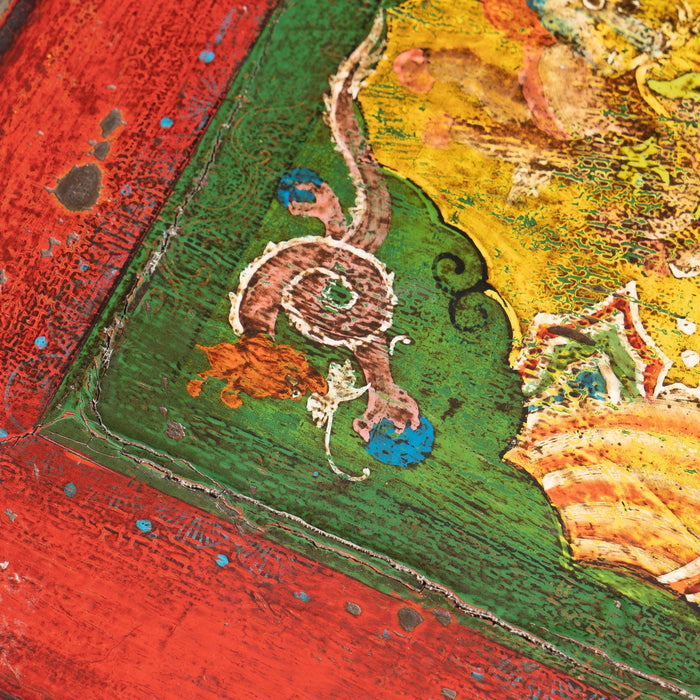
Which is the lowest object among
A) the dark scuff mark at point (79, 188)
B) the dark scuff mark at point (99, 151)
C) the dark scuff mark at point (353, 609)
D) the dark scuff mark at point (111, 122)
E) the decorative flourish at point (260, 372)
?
the dark scuff mark at point (353, 609)

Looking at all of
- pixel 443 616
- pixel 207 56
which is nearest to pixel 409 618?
pixel 443 616

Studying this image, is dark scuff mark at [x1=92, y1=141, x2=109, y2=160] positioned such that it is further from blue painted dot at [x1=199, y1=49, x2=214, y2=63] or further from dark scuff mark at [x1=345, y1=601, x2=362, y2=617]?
dark scuff mark at [x1=345, y1=601, x2=362, y2=617]

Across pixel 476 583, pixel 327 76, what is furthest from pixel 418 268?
pixel 476 583

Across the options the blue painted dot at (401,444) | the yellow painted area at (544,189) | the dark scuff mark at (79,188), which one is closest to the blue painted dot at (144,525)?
the blue painted dot at (401,444)

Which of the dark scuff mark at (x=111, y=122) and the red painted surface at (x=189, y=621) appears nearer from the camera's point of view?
the red painted surface at (x=189, y=621)

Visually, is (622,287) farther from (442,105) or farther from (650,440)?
(442,105)

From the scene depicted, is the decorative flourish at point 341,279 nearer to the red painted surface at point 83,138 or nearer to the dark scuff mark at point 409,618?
the red painted surface at point 83,138
